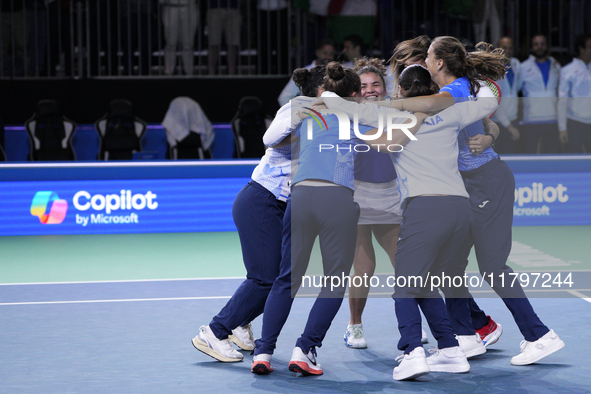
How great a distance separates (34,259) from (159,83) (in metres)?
4.62

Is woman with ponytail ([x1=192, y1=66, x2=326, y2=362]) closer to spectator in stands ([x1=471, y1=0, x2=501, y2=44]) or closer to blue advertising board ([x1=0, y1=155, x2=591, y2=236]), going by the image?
blue advertising board ([x1=0, y1=155, x2=591, y2=236])

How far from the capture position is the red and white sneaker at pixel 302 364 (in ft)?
14.2

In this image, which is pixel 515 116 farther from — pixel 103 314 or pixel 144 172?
pixel 103 314

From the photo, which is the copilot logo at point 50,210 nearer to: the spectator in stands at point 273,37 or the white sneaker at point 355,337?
the spectator in stands at point 273,37

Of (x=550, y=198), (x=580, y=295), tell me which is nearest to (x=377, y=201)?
(x=580, y=295)

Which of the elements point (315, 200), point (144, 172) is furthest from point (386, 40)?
point (315, 200)

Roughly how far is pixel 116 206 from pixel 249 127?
2542mm

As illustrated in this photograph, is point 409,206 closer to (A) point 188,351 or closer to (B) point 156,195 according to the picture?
(A) point 188,351

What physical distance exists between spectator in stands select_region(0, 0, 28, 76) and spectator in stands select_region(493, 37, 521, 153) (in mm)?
7002

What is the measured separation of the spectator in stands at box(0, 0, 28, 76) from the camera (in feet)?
38.9

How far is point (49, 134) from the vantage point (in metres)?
10.6

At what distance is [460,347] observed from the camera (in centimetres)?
444

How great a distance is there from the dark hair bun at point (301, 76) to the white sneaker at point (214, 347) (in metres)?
1.56

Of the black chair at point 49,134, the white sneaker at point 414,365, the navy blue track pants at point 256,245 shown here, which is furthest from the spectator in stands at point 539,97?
the white sneaker at point 414,365
